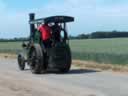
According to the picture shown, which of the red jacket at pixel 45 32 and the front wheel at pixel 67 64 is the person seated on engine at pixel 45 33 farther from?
the front wheel at pixel 67 64

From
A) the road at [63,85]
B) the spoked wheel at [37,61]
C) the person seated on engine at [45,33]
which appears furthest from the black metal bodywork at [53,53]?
the road at [63,85]

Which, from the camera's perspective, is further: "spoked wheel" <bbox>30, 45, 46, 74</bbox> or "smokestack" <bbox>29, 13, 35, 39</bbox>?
"smokestack" <bbox>29, 13, 35, 39</bbox>

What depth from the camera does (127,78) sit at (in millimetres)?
20109

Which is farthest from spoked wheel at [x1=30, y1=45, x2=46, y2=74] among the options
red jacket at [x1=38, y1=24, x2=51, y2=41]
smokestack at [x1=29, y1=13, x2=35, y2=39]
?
smokestack at [x1=29, y1=13, x2=35, y2=39]

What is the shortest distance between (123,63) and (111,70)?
130 inches

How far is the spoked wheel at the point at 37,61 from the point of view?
23719 mm

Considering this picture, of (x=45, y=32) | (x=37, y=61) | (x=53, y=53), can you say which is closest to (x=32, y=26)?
(x=45, y=32)

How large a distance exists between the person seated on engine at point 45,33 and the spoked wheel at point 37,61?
0.43 meters

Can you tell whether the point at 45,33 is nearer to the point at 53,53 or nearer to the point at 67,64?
the point at 53,53

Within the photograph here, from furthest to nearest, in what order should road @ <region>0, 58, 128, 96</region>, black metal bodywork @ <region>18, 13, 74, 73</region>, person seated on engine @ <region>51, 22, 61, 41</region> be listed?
person seated on engine @ <region>51, 22, 61, 41</region> < black metal bodywork @ <region>18, 13, 74, 73</region> < road @ <region>0, 58, 128, 96</region>

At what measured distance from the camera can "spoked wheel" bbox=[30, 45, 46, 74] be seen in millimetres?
23719

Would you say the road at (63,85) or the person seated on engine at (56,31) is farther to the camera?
the person seated on engine at (56,31)

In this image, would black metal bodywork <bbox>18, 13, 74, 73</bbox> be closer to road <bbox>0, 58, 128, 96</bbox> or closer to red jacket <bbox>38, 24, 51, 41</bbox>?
red jacket <bbox>38, 24, 51, 41</bbox>

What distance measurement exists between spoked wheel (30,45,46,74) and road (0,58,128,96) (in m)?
Answer: 0.48
